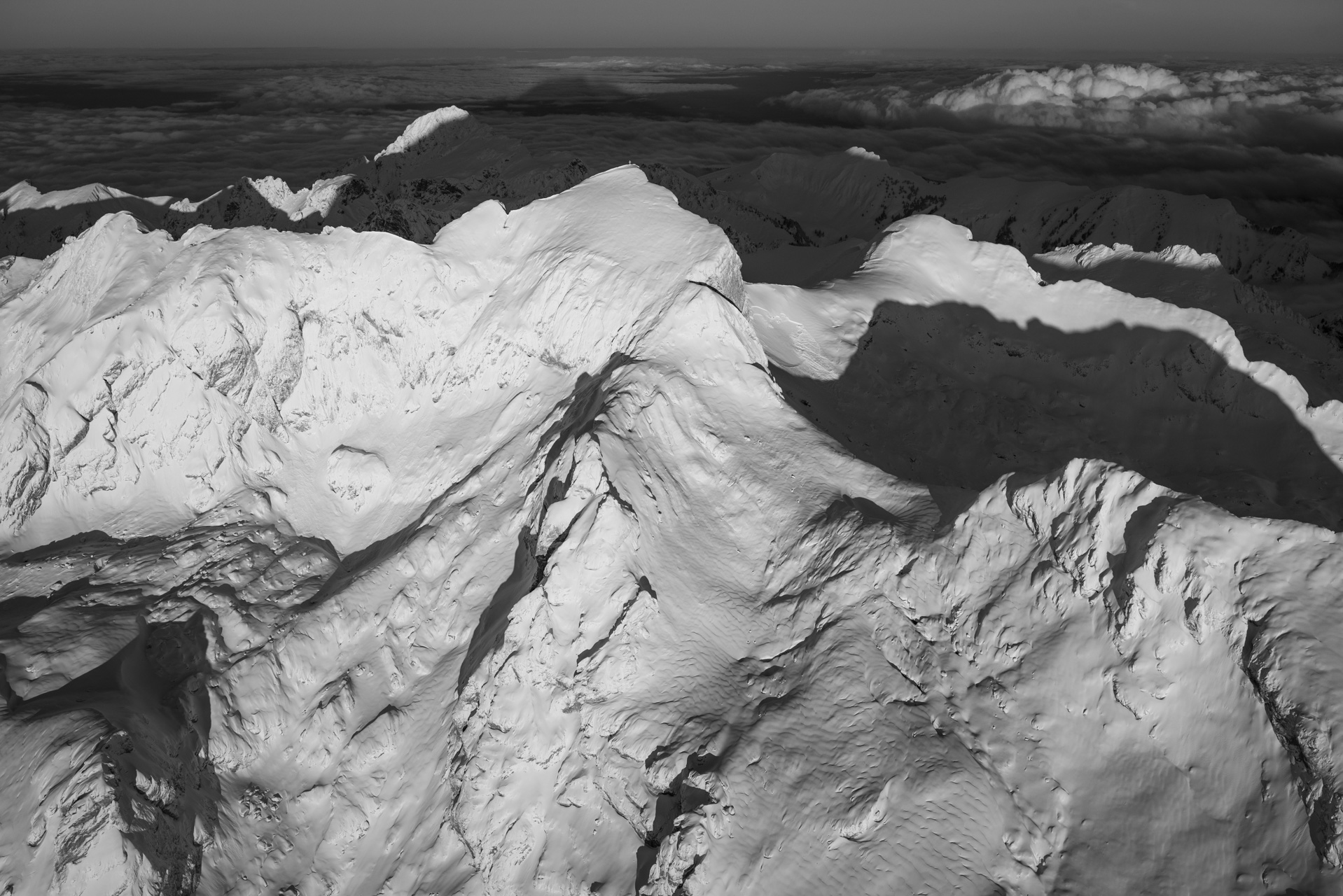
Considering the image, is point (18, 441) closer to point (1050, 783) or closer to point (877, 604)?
point (877, 604)

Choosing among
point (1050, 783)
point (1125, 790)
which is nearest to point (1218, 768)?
point (1125, 790)

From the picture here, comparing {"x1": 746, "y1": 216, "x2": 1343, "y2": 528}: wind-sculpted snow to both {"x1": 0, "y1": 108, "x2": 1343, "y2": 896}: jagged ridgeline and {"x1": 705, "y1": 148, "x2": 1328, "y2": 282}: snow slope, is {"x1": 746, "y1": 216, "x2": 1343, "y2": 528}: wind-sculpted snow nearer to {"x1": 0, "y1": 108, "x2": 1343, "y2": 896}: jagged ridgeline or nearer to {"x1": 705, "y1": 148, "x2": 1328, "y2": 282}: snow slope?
{"x1": 0, "y1": 108, "x2": 1343, "y2": 896}: jagged ridgeline

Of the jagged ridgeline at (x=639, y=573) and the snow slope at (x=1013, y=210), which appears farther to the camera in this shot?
the snow slope at (x=1013, y=210)

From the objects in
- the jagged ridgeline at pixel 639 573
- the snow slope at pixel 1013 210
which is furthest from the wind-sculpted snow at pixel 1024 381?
the snow slope at pixel 1013 210

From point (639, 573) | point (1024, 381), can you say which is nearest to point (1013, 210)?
point (1024, 381)

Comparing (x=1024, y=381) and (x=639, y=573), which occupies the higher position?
(x=1024, y=381)

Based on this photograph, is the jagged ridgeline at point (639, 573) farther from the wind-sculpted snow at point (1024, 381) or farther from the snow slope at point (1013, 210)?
the snow slope at point (1013, 210)

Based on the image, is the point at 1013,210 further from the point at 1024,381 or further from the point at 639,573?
the point at 639,573

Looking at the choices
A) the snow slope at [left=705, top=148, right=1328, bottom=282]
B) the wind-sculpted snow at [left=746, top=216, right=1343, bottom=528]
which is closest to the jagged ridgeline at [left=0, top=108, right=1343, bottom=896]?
the wind-sculpted snow at [left=746, top=216, right=1343, bottom=528]
